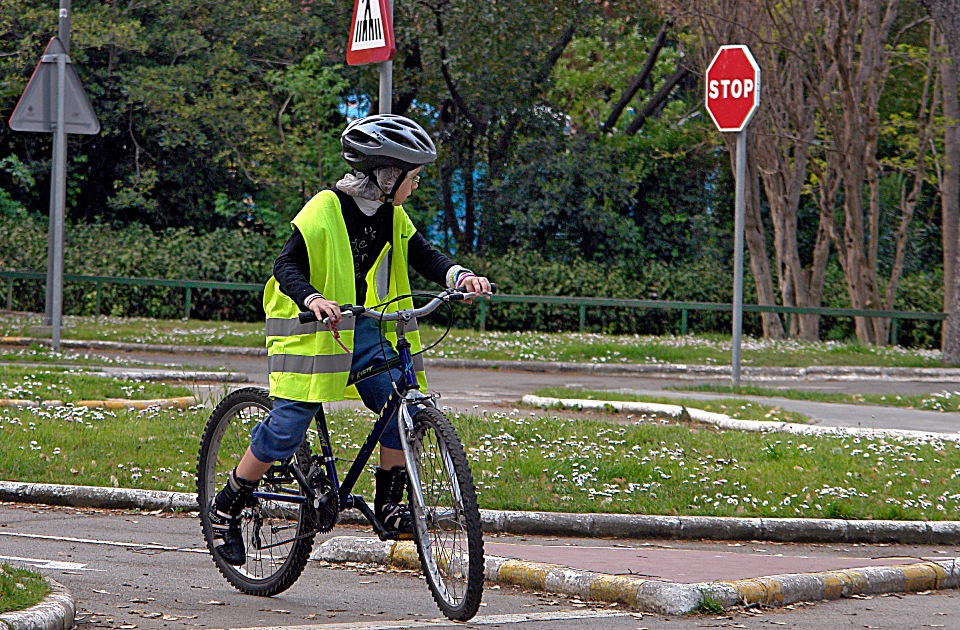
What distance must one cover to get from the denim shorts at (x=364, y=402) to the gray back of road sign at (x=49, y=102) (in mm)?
10486

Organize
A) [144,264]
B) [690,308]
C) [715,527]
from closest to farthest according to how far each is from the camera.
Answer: [715,527] < [690,308] < [144,264]

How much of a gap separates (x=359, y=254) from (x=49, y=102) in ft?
35.3

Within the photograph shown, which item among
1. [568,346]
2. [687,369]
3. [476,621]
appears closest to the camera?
[476,621]

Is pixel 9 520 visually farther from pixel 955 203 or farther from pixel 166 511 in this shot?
pixel 955 203

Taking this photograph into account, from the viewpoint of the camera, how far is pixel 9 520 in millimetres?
7316

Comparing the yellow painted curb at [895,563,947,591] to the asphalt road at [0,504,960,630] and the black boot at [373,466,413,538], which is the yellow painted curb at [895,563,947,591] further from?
the black boot at [373,466,413,538]

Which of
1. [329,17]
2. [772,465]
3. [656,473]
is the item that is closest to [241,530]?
[656,473]

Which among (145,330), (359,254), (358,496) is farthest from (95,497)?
(145,330)

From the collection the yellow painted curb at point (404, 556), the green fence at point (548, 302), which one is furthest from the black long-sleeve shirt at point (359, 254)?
the green fence at point (548, 302)

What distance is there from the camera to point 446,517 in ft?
16.1

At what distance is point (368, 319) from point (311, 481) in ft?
2.23

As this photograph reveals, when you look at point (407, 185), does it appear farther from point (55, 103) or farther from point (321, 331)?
point (55, 103)

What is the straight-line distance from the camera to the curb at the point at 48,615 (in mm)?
4555

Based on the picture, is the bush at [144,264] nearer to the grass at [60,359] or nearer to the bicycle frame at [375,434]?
the grass at [60,359]
